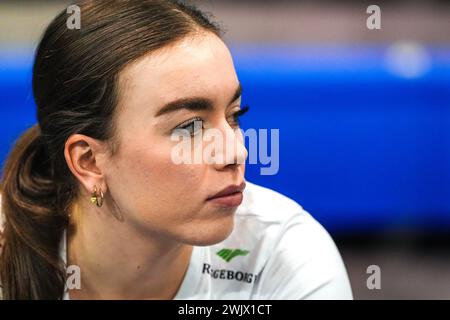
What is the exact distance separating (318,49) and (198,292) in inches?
41.9

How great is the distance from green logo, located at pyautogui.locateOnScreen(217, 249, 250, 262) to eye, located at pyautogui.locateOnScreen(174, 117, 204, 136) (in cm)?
32

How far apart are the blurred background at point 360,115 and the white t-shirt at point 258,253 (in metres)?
0.63

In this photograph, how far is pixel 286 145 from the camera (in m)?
2.18

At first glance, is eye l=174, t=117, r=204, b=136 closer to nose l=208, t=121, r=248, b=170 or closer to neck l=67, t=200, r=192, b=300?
nose l=208, t=121, r=248, b=170

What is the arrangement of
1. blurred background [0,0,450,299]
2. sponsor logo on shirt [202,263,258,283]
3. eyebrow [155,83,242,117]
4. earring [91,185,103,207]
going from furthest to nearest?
blurred background [0,0,450,299]
sponsor logo on shirt [202,263,258,283]
earring [91,185,103,207]
eyebrow [155,83,242,117]

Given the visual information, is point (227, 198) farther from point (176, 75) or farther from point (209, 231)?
point (176, 75)

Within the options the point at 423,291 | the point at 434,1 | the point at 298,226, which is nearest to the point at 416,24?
the point at 434,1

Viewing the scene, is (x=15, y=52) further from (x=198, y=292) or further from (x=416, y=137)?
(x=416, y=137)

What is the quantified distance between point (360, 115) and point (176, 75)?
1160 millimetres

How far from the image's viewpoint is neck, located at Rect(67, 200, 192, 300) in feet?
4.60

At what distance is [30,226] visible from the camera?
1404 millimetres

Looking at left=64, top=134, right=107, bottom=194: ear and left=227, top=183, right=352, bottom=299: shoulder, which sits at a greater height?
left=64, top=134, right=107, bottom=194: ear

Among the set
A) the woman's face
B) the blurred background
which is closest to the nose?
the woman's face

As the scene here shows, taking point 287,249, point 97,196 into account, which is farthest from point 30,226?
point 287,249
